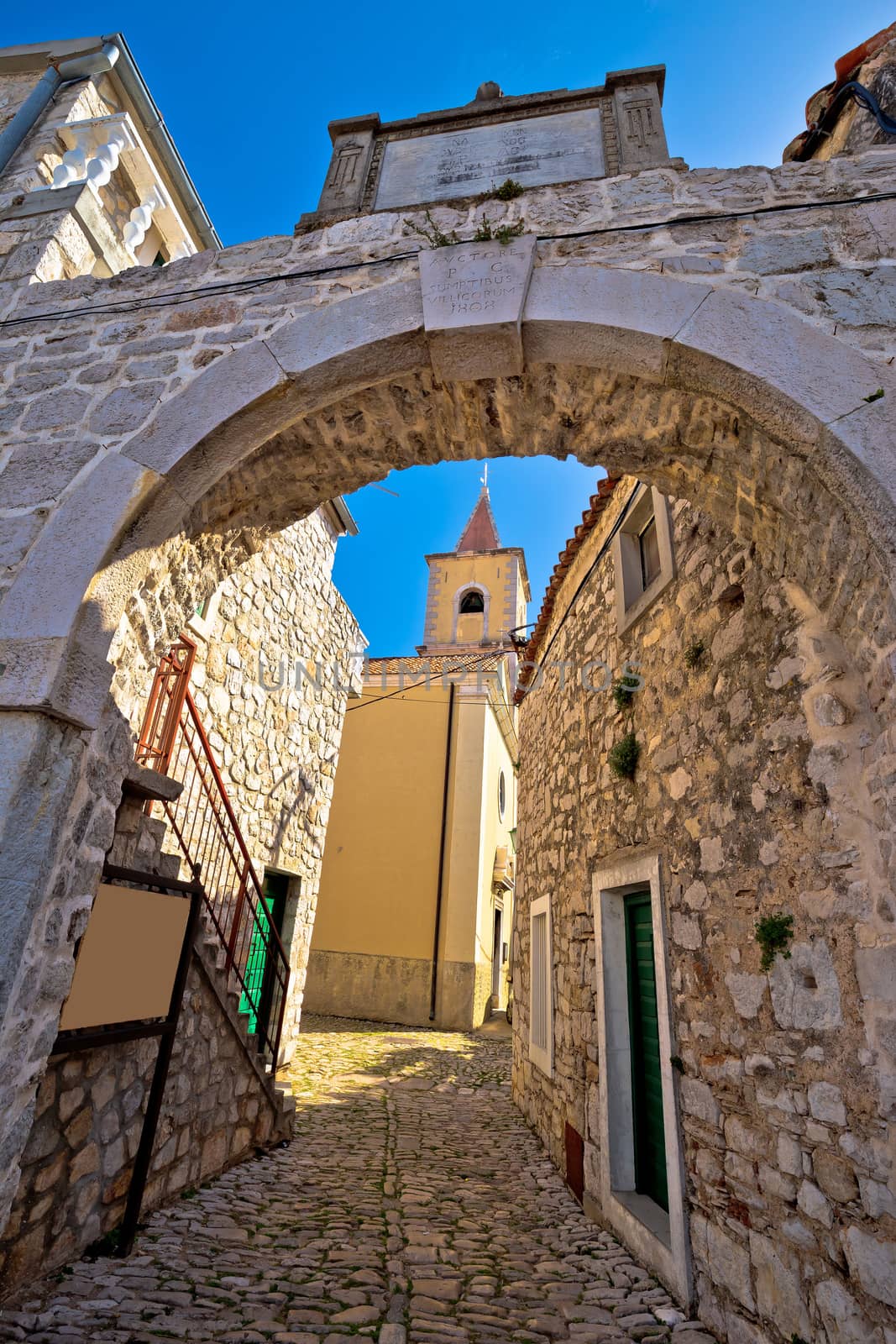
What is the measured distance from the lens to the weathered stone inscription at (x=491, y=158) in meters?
3.33

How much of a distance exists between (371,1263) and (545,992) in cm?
300

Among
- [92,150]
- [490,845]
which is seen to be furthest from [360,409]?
[490,845]

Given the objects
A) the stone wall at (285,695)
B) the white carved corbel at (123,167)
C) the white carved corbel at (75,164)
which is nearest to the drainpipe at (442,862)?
the stone wall at (285,695)

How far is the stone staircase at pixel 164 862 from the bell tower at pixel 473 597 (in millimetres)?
15502

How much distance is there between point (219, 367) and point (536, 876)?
218 inches

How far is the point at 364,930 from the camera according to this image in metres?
12.5

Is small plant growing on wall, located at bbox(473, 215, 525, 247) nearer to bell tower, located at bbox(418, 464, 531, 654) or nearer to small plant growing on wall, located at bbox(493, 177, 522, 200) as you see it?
small plant growing on wall, located at bbox(493, 177, 522, 200)

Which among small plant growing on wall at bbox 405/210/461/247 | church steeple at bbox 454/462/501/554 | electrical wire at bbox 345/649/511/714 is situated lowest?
small plant growing on wall at bbox 405/210/461/247

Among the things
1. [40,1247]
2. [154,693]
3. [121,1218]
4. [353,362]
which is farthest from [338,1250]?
[353,362]

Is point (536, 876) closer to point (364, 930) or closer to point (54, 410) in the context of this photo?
point (54, 410)

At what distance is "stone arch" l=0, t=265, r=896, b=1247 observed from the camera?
7.35ft

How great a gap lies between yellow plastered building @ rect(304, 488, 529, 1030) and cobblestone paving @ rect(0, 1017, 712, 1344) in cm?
654

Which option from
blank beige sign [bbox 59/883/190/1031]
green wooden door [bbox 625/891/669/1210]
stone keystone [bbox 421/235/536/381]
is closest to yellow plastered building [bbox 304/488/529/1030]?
green wooden door [bbox 625/891/669/1210]

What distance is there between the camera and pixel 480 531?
80.8 feet
